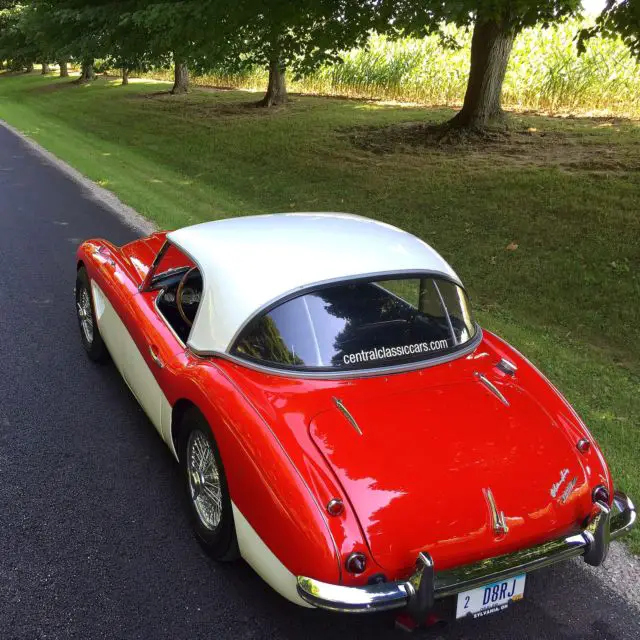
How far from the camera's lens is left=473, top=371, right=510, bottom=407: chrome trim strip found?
3.09 metres

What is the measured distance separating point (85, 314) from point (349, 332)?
2.91 metres

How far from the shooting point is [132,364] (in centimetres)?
408

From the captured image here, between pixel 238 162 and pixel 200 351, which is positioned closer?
pixel 200 351

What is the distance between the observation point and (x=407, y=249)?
3.63 metres

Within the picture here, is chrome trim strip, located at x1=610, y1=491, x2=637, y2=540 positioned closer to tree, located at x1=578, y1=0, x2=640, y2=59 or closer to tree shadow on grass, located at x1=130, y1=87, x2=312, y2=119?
tree, located at x1=578, y1=0, x2=640, y2=59

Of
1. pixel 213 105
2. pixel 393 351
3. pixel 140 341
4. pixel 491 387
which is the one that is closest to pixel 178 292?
pixel 140 341

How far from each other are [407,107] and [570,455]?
18.4 meters

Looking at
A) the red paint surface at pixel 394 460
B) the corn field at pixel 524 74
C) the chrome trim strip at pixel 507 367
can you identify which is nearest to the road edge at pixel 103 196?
the corn field at pixel 524 74

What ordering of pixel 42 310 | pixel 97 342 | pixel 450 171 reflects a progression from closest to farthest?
pixel 97 342, pixel 42 310, pixel 450 171

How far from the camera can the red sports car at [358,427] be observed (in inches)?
96.6

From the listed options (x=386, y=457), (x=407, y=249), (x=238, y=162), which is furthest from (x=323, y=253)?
(x=238, y=162)

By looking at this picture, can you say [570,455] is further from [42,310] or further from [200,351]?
[42,310]

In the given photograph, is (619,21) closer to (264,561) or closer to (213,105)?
(264,561)

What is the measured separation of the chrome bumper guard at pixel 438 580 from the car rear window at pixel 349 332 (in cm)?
106
